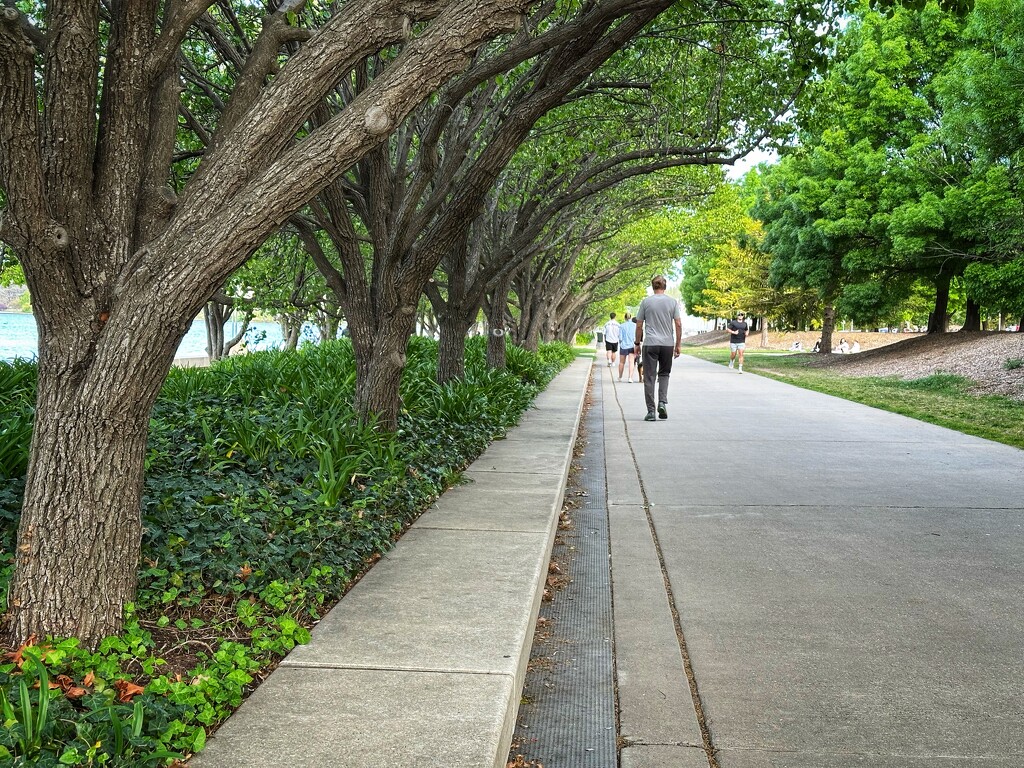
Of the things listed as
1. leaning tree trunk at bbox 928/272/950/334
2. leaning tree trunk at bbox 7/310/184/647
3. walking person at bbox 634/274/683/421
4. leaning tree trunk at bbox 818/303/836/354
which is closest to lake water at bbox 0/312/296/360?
leaning tree trunk at bbox 7/310/184/647

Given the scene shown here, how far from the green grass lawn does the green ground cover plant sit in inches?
315

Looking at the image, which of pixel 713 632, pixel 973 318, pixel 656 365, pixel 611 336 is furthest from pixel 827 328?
pixel 713 632

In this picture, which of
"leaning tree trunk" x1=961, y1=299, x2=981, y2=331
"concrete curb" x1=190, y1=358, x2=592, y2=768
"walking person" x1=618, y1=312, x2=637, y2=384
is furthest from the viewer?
"leaning tree trunk" x1=961, y1=299, x2=981, y2=331

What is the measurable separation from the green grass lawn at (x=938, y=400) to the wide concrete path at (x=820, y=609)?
10.0ft

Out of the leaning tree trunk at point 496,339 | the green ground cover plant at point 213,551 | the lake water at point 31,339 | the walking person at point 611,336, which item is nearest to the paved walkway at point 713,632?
the green ground cover plant at point 213,551

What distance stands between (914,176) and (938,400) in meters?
12.1

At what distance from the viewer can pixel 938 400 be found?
17.5 metres

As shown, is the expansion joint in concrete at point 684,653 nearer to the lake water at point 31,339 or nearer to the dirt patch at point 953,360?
the lake water at point 31,339

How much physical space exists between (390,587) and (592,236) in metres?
21.4

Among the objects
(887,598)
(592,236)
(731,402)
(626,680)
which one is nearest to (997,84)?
(731,402)

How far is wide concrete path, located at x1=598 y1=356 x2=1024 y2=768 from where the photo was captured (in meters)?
3.43

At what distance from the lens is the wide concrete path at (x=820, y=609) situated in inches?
135

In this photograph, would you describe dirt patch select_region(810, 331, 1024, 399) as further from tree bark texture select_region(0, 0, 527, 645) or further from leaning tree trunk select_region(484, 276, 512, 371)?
tree bark texture select_region(0, 0, 527, 645)

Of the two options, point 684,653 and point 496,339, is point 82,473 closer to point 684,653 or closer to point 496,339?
point 684,653
